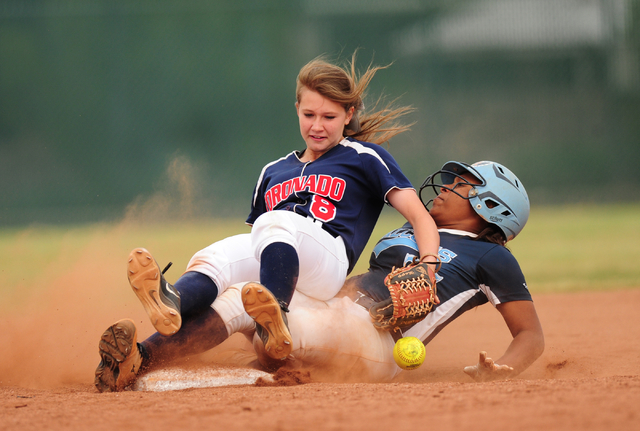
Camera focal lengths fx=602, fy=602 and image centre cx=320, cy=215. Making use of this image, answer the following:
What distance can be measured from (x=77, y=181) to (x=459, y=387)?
9.13m

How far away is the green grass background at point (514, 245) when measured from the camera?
533 cm

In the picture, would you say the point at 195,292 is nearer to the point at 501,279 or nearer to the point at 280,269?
the point at 280,269

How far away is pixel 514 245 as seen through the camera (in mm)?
7926

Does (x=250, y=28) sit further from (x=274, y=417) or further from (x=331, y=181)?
(x=274, y=417)

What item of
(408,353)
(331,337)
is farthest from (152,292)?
(408,353)

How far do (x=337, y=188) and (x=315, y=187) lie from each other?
0.09m

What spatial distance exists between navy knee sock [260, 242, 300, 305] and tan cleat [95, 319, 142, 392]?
0.46 metres

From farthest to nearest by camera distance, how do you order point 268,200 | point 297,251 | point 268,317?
point 268,200 → point 297,251 → point 268,317

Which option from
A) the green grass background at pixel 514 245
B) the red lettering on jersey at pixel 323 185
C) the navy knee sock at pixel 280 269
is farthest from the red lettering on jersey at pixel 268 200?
the green grass background at pixel 514 245

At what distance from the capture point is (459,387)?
1.78 meters

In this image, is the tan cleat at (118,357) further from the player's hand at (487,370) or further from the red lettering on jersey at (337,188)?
the player's hand at (487,370)

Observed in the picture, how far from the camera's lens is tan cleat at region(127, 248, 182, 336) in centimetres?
188

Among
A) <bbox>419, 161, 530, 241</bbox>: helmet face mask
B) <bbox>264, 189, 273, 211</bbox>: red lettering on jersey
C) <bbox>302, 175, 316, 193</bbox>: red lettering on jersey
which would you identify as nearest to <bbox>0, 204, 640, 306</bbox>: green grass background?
<bbox>264, 189, 273, 211</bbox>: red lettering on jersey

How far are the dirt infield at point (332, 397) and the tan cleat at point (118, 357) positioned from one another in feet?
0.28
